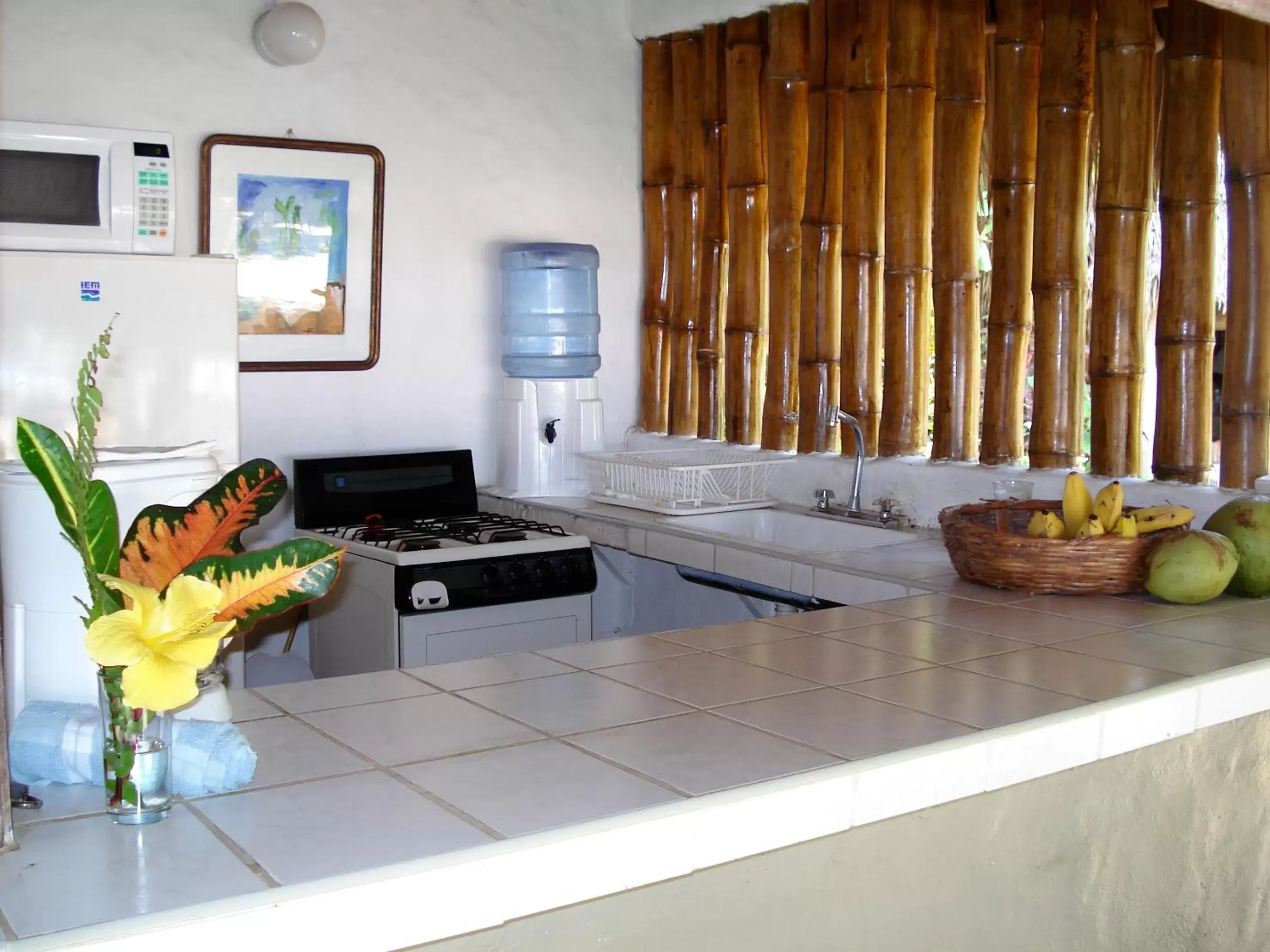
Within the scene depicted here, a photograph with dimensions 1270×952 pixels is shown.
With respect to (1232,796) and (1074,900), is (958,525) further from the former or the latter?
(1074,900)

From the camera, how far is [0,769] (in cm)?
106

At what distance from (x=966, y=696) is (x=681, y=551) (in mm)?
1646

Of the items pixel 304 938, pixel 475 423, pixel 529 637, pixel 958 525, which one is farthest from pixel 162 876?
pixel 475 423

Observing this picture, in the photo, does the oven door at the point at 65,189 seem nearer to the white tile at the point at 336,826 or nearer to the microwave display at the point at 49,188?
the microwave display at the point at 49,188

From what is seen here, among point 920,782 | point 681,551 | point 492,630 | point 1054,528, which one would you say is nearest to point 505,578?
point 492,630

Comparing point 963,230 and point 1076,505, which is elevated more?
point 963,230

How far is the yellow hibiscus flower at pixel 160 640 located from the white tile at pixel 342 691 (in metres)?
0.43

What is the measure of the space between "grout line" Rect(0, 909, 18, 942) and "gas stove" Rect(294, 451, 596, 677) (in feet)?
7.00

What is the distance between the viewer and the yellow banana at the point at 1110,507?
2.31m

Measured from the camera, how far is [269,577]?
111 cm

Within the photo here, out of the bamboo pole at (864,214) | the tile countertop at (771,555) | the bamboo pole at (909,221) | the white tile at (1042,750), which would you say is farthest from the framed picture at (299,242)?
the white tile at (1042,750)

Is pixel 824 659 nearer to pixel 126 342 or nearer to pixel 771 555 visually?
pixel 771 555

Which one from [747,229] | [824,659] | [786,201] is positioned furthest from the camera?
[747,229]

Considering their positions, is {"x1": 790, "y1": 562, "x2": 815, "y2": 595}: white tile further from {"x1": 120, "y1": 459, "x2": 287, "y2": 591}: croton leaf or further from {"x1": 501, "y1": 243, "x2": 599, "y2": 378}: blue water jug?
{"x1": 120, "y1": 459, "x2": 287, "y2": 591}: croton leaf
